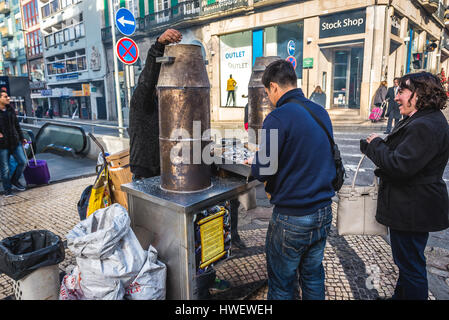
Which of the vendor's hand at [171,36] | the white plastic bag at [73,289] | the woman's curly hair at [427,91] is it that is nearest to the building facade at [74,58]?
the vendor's hand at [171,36]

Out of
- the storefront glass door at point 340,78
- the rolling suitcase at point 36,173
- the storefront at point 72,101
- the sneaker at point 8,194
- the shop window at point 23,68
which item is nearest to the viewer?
the sneaker at point 8,194

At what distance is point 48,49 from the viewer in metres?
39.6

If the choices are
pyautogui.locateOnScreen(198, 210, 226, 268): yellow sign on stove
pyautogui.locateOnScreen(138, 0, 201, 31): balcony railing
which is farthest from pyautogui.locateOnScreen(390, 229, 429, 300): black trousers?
pyautogui.locateOnScreen(138, 0, 201, 31): balcony railing

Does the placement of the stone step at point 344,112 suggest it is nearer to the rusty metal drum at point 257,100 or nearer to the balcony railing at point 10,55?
the rusty metal drum at point 257,100

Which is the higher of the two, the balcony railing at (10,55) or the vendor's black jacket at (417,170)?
the balcony railing at (10,55)

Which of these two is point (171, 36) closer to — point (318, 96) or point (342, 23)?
point (318, 96)

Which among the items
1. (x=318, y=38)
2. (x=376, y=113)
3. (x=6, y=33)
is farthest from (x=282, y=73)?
(x=6, y=33)

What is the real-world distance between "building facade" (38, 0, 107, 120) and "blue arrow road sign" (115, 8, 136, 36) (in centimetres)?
2525

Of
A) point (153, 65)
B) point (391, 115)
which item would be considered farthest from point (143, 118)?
point (391, 115)

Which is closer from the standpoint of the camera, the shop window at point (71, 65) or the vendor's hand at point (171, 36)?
the vendor's hand at point (171, 36)

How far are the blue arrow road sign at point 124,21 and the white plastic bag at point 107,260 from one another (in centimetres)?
654

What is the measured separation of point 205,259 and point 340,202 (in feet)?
4.14

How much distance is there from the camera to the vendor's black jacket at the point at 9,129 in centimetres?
594

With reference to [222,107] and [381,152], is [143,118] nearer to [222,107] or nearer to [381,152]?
[381,152]
